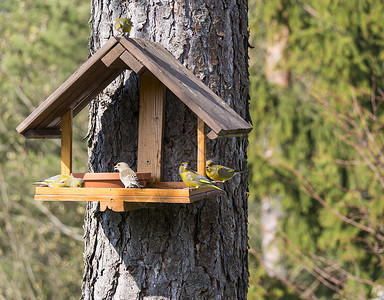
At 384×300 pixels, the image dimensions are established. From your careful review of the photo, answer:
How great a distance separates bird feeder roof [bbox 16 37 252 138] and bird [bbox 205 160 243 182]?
0.17m

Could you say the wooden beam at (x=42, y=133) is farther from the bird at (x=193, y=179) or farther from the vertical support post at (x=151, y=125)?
the bird at (x=193, y=179)

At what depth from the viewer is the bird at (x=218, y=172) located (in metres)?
2.43

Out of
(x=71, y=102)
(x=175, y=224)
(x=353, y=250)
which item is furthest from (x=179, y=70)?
(x=353, y=250)

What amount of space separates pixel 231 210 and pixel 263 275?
485cm

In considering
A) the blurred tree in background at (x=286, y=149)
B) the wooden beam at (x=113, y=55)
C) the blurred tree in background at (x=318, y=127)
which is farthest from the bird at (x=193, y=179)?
the blurred tree in background at (x=318, y=127)

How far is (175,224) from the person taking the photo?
2.50 meters

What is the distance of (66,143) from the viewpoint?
8.41ft

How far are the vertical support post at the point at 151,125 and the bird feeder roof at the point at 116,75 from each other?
13 centimetres

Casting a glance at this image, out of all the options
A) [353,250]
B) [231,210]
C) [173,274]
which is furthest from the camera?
[353,250]

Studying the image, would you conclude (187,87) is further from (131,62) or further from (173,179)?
(173,179)

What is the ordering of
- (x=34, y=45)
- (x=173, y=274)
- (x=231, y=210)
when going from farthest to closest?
(x=34, y=45) → (x=231, y=210) → (x=173, y=274)

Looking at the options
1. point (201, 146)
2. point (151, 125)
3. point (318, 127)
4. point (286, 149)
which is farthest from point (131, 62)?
point (286, 149)

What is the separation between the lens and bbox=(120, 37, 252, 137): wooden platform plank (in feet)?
7.46

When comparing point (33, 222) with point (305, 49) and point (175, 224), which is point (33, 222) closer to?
point (305, 49)
